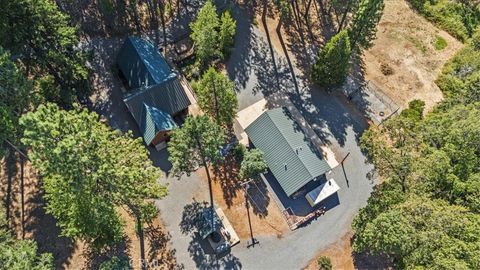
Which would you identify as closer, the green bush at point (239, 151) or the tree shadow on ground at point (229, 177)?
the tree shadow on ground at point (229, 177)

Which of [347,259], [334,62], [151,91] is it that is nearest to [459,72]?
[334,62]

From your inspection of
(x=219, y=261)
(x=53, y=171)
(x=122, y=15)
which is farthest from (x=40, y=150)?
(x=122, y=15)

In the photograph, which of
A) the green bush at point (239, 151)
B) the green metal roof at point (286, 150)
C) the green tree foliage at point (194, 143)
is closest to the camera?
the green tree foliage at point (194, 143)

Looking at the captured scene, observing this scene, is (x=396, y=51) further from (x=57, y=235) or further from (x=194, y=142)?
(x=57, y=235)

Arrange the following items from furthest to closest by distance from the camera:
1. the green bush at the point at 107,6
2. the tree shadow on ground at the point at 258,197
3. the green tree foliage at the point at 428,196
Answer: the green bush at the point at 107,6, the tree shadow on ground at the point at 258,197, the green tree foliage at the point at 428,196

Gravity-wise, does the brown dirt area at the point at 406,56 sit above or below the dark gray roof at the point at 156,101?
below

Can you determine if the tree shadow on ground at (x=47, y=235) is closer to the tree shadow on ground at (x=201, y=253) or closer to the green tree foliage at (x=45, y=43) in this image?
the tree shadow on ground at (x=201, y=253)

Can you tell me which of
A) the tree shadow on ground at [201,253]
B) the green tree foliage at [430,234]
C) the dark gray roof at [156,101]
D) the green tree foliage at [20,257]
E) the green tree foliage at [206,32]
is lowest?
the green tree foliage at [430,234]

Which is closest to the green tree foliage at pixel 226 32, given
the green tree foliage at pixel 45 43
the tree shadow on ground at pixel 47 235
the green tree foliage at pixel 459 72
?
the green tree foliage at pixel 45 43
